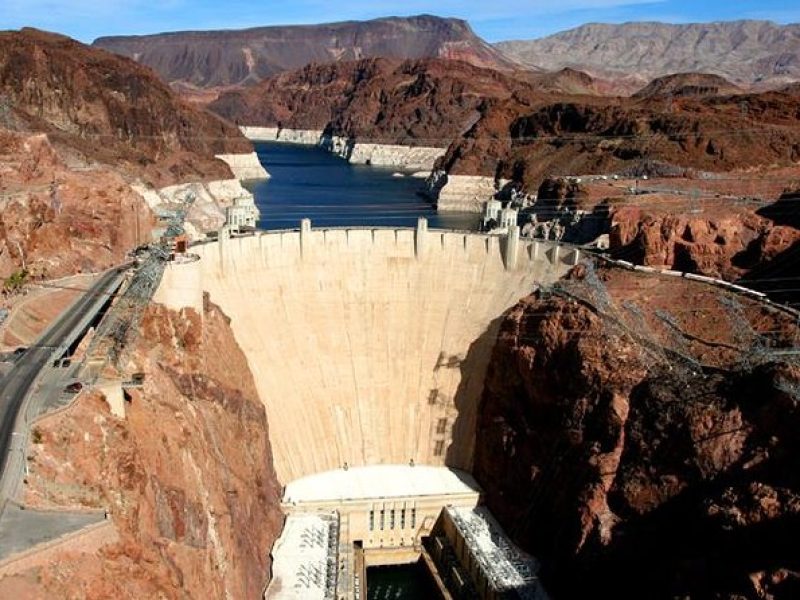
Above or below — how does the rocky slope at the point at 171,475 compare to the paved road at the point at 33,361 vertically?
below

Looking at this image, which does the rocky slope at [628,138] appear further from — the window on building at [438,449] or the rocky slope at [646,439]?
the window on building at [438,449]

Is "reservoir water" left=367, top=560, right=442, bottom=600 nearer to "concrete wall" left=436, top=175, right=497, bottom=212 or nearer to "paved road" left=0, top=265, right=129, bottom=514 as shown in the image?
"paved road" left=0, top=265, right=129, bottom=514

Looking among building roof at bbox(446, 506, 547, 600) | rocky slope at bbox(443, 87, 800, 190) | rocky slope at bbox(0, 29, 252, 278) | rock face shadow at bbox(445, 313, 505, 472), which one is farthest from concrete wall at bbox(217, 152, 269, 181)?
building roof at bbox(446, 506, 547, 600)

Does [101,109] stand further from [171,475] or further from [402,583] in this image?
[171,475]

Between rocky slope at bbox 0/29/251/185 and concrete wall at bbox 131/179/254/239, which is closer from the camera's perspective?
concrete wall at bbox 131/179/254/239

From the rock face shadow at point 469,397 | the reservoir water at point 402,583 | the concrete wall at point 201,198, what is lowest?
the reservoir water at point 402,583

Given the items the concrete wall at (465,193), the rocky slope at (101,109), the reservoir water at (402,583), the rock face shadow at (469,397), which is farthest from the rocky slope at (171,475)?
the concrete wall at (465,193)

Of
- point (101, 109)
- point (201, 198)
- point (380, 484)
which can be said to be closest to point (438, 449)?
point (380, 484)
